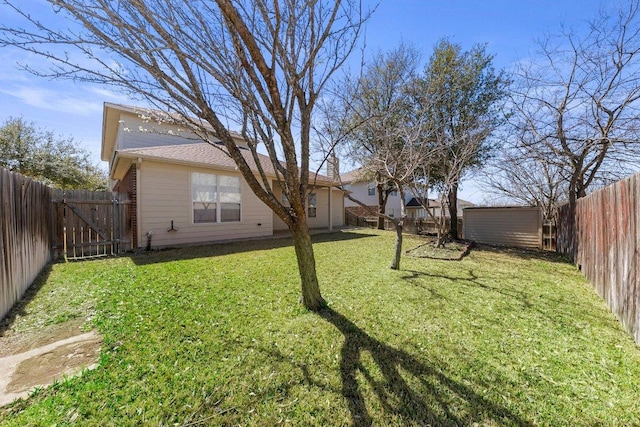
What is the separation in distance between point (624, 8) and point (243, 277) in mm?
10916

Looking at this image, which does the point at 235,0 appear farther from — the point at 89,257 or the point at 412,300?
the point at 89,257

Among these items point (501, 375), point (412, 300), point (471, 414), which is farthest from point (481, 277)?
point (471, 414)

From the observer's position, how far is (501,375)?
243 centimetres

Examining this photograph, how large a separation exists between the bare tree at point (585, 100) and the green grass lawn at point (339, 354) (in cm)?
524

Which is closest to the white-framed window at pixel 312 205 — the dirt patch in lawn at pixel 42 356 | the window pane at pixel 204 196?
the window pane at pixel 204 196

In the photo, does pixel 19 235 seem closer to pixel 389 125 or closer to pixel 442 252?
pixel 389 125

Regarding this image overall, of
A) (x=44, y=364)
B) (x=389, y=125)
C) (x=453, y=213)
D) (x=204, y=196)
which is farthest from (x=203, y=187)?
(x=453, y=213)

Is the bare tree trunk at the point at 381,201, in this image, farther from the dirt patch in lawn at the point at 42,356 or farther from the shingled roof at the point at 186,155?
the dirt patch in lawn at the point at 42,356

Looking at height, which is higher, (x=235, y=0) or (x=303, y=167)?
(x=235, y=0)

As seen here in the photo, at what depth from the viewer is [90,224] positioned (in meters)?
7.30

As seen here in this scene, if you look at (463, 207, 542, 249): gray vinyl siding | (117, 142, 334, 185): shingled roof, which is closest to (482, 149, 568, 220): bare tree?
(463, 207, 542, 249): gray vinyl siding

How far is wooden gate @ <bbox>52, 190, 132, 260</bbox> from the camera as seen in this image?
6934mm

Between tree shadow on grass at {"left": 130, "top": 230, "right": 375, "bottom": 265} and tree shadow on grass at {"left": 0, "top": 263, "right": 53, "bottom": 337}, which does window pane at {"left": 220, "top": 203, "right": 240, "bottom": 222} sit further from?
tree shadow on grass at {"left": 0, "top": 263, "right": 53, "bottom": 337}

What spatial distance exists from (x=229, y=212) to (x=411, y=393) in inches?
365
